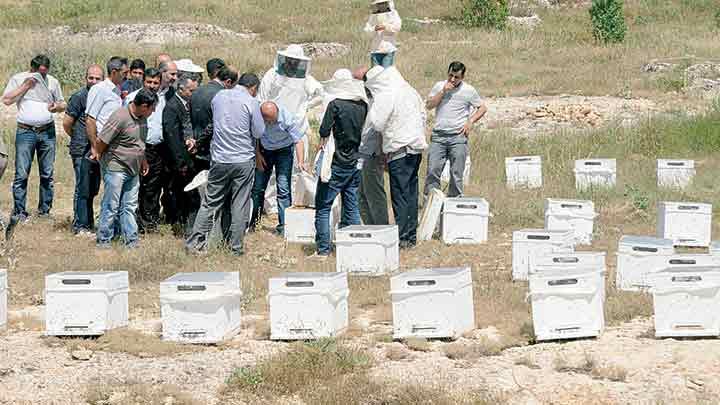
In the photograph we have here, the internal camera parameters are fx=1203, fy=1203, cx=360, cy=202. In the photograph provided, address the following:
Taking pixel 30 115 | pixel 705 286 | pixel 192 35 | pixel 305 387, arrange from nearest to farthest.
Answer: pixel 305 387 → pixel 705 286 → pixel 30 115 → pixel 192 35

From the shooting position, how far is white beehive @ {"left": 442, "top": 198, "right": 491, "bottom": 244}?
1273 centimetres

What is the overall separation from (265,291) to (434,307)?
228cm

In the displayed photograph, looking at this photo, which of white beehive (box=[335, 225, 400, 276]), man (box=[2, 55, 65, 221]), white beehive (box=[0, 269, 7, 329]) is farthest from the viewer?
man (box=[2, 55, 65, 221])

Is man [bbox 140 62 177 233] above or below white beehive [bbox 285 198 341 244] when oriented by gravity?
above

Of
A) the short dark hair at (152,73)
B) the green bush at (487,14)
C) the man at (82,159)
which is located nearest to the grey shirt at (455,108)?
the short dark hair at (152,73)

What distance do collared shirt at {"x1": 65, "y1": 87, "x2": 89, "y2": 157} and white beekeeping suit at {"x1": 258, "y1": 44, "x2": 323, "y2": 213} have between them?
6.46 feet

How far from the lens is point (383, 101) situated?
39.4ft

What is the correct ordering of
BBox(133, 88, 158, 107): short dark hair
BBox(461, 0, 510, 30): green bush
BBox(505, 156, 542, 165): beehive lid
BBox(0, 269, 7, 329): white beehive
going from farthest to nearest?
BBox(461, 0, 510, 30): green bush, BBox(505, 156, 542, 165): beehive lid, BBox(133, 88, 158, 107): short dark hair, BBox(0, 269, 7, 329): white beehive

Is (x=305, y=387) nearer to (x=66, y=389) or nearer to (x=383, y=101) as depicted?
(x=66, y=389)

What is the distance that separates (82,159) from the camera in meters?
13.1

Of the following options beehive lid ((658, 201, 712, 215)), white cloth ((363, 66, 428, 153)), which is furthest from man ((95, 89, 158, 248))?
beehive lid ((658, 201, 712, 215))

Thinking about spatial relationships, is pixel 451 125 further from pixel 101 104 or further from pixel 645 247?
pixel 101 104

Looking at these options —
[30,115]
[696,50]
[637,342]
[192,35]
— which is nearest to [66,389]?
[637,342]

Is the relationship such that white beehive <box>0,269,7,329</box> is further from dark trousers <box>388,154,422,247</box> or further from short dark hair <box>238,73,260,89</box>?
dark trousers <box>388,154,422,247</box>
